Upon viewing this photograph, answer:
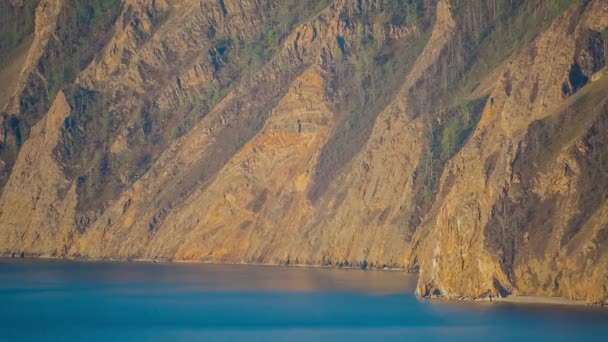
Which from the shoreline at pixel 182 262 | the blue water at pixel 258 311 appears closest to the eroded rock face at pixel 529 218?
the blue water at pixel 258 311

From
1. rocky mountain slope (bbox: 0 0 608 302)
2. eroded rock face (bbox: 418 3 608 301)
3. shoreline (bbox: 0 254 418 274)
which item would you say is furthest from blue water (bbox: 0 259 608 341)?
rocky mountain slope (bbox: 0 0 608 302)

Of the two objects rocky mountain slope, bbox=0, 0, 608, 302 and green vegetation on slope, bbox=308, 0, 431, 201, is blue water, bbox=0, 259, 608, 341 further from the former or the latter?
green vegetation on slope, bbox=308, 0, 431, 201

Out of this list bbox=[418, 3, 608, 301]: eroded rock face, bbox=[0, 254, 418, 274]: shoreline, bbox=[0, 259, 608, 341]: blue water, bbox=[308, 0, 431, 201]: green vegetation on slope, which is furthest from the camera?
bbox=[308, 0, 431, 201]: green vegetation on slope

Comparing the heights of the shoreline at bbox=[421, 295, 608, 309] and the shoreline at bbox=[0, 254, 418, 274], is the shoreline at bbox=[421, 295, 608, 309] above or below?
above

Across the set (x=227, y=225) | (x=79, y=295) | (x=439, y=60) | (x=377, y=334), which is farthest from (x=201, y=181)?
(x=377, y=334)

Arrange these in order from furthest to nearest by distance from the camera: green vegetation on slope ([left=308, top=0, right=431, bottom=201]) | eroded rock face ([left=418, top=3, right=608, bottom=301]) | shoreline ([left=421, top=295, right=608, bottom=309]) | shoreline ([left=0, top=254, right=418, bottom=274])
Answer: green vegetation on slope ([left=308, top=0, right=431, bottom=201]), shoreline ([left=0, top=254, right=418, bottom=274]), eroded rock face ([left=418, top=3, right=608, bottom=301]), shoreline ([left=421, top=295, right=608, bottom=309])

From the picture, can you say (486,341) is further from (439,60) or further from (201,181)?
(201,181)

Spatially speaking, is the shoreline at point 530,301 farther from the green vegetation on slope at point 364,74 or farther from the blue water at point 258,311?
the green vegetation on slope at point 364,74
